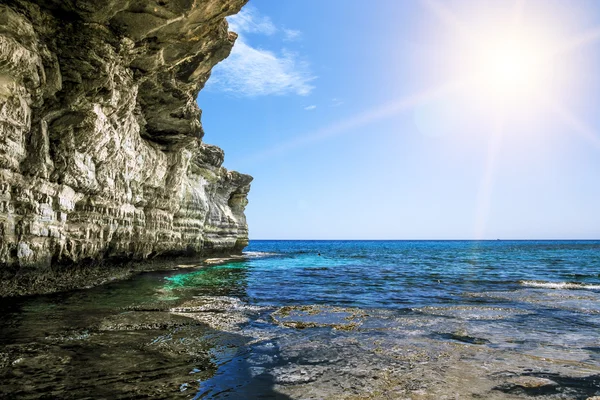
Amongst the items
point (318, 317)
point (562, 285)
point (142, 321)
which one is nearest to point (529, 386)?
point (318, 317)

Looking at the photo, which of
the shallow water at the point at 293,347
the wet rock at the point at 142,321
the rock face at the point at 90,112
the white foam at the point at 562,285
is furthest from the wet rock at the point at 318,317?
the white foam at the point at 562,285

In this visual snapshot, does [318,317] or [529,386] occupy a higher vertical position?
[529,386]

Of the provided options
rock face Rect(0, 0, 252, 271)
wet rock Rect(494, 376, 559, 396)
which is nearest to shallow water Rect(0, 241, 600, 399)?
wet rock Rect(494, 376, 559, 396)

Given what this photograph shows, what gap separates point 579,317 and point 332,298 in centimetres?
822

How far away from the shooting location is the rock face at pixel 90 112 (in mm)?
12094

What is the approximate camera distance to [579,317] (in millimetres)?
11203

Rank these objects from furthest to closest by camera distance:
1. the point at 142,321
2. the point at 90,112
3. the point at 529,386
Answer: the point at 90,112
the point at 142,321
the point at 529,386

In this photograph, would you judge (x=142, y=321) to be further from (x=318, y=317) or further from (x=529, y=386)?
(x=529, y=386)

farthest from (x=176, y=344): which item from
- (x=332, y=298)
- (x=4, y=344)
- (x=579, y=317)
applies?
(x=579, y=317)

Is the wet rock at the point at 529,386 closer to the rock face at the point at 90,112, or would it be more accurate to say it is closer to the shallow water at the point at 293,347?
the shallow water at the point at 293,347

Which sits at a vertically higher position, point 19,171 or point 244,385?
point 19,171

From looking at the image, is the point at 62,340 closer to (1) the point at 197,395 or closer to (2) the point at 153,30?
(1) the point at 197,395

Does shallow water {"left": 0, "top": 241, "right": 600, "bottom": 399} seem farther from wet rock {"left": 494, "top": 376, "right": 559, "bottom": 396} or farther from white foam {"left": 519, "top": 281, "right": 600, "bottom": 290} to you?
white foam {"left": 519, "top": 281, "right": 600, "bottom": 290}

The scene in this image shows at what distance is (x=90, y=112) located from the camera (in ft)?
50.2
